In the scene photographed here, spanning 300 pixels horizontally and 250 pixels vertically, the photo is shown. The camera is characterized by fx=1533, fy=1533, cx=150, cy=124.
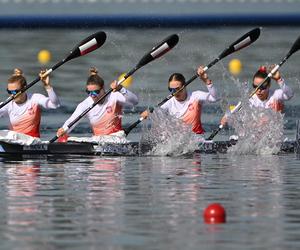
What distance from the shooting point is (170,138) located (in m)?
23.2

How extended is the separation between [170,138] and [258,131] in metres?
1.36

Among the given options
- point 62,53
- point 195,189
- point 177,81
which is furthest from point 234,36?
point 195,189

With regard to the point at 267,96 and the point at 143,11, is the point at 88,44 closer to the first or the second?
the point at 267,96

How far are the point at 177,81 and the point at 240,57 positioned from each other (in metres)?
29.5

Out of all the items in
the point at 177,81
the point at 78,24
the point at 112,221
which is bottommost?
the point at 112,221

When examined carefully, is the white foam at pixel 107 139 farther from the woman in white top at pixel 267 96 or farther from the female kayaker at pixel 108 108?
the woman in white top at pixel 267 96

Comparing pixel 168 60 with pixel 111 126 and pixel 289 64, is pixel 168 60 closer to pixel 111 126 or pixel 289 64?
pixel 289 64

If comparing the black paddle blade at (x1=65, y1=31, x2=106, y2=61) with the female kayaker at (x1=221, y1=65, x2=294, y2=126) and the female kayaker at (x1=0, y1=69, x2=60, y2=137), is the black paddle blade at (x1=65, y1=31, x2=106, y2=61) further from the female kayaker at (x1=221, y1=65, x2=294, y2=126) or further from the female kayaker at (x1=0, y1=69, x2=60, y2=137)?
the female kayaker at (x1=221, y1=65, x2=294, y2=126)

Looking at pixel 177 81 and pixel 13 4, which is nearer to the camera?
pixel 177 81

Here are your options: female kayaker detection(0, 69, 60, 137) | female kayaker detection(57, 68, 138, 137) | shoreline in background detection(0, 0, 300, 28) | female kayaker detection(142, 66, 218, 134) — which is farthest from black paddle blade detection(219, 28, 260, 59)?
shoreline in background detection(0, 0, 300, 28)

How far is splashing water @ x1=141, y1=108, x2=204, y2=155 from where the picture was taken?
23031 mm

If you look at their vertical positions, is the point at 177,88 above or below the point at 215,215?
above

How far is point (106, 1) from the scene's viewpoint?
286 ft

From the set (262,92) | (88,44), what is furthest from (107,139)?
(262,92)
